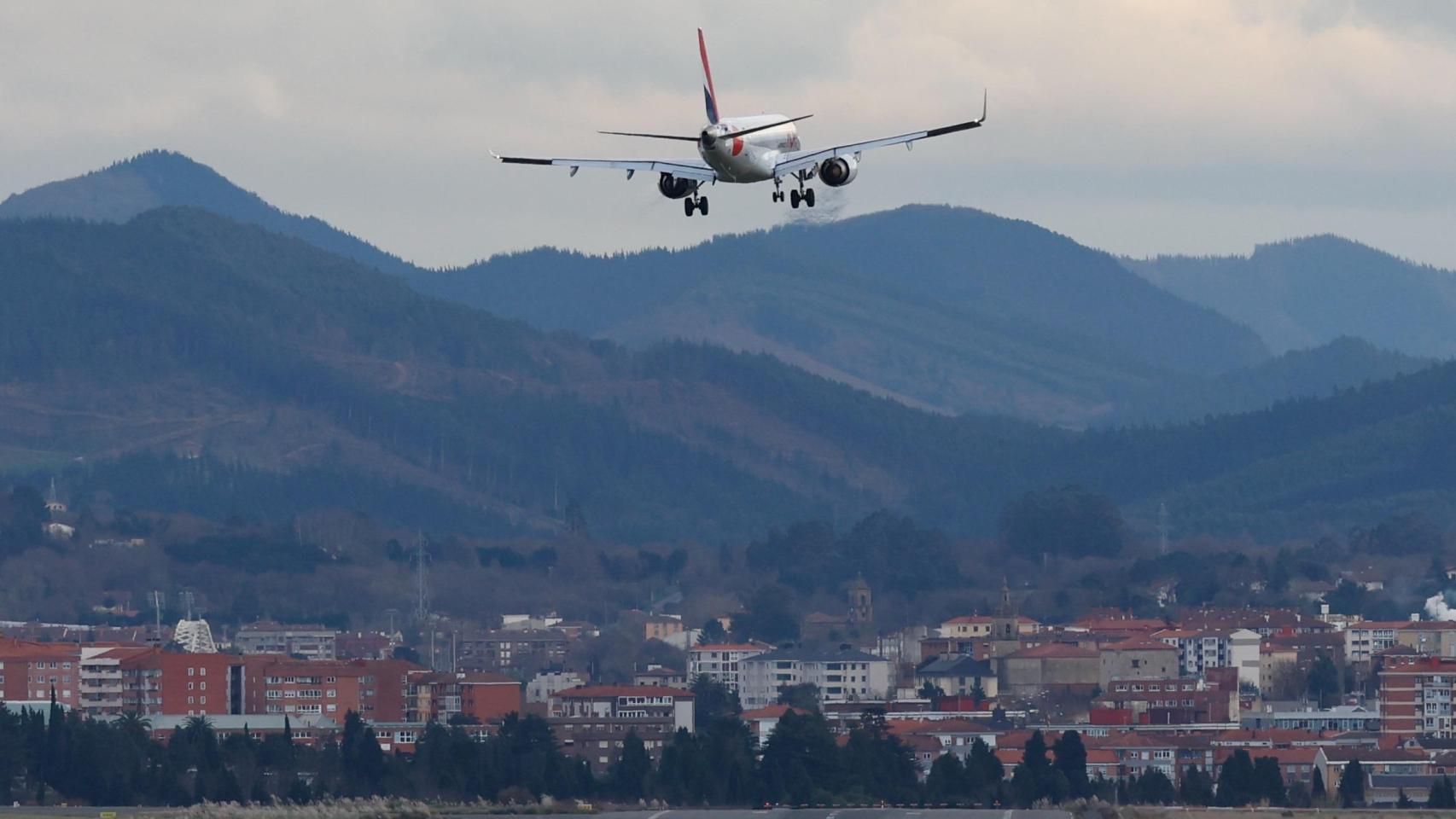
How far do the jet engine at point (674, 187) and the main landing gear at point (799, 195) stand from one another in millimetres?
2473

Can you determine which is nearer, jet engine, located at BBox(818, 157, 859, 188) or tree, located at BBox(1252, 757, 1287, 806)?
jet engine, located at BBox(818, 157, 859, 188)

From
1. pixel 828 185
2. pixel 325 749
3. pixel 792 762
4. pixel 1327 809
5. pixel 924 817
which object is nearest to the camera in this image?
pixel 828 185

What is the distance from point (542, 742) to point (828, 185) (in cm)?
9257

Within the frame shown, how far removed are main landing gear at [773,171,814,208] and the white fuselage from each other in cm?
82

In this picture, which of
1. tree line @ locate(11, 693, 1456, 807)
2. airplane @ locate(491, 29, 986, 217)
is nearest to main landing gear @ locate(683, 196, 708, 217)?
airplane @ locate(491, 29, 986, 217)

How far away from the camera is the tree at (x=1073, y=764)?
173m

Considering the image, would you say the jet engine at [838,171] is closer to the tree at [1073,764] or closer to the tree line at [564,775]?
the tree line at [564,775]

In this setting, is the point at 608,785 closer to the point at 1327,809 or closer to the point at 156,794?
the point at 156,794

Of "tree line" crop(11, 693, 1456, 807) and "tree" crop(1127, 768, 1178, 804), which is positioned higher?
"tree line" crop(11, 693, 1456, 807)

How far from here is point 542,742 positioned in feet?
591

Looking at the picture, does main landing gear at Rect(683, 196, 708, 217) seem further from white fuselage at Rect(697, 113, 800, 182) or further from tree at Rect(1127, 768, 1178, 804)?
tree at Rect(1127, 768, 1178, 804)

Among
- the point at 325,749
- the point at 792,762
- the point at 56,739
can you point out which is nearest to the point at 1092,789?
the point at 792,762

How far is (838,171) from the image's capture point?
91.4 metres

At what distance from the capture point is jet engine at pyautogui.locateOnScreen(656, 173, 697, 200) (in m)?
91.9
